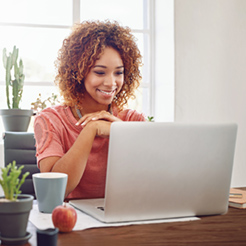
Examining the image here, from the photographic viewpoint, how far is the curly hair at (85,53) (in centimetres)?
163

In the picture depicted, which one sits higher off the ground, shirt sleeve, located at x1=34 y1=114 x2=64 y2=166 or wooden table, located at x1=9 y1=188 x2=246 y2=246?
shirt sleeve, located at x1=34 y1=114 x2=64 y2=166

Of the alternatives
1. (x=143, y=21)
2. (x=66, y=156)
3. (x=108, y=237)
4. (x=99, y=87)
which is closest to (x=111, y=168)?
(x=108, y=237)

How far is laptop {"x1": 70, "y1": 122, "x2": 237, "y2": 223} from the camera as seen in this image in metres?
0.98

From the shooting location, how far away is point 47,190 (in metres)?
1.11

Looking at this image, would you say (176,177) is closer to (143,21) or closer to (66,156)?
(66,156)

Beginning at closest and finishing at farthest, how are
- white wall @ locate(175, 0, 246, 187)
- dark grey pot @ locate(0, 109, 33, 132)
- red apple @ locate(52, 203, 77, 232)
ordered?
red apple @ locate(52, 203, 77, 232), dark grey pot @ locate(0, 109, 33, 132), white wall @ locate(175, 0, 246, 187)

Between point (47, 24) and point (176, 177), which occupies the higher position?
point (47, 24)

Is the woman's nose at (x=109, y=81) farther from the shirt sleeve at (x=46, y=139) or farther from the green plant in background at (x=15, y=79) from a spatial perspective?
the green plant in background at (x=15, y=79)

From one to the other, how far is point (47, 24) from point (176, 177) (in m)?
2.43

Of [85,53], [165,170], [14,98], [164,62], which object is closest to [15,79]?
[14,98]

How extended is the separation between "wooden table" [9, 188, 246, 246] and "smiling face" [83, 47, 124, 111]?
71cm

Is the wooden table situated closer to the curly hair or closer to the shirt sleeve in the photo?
the shirt sleeve

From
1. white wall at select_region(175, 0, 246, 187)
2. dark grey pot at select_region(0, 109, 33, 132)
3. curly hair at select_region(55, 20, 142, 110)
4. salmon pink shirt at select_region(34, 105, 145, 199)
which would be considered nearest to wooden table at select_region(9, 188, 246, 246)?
salmon pink shirt at select_region(34, 105, 145, 199)

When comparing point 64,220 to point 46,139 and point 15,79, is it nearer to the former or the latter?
Answer: point 46,139
